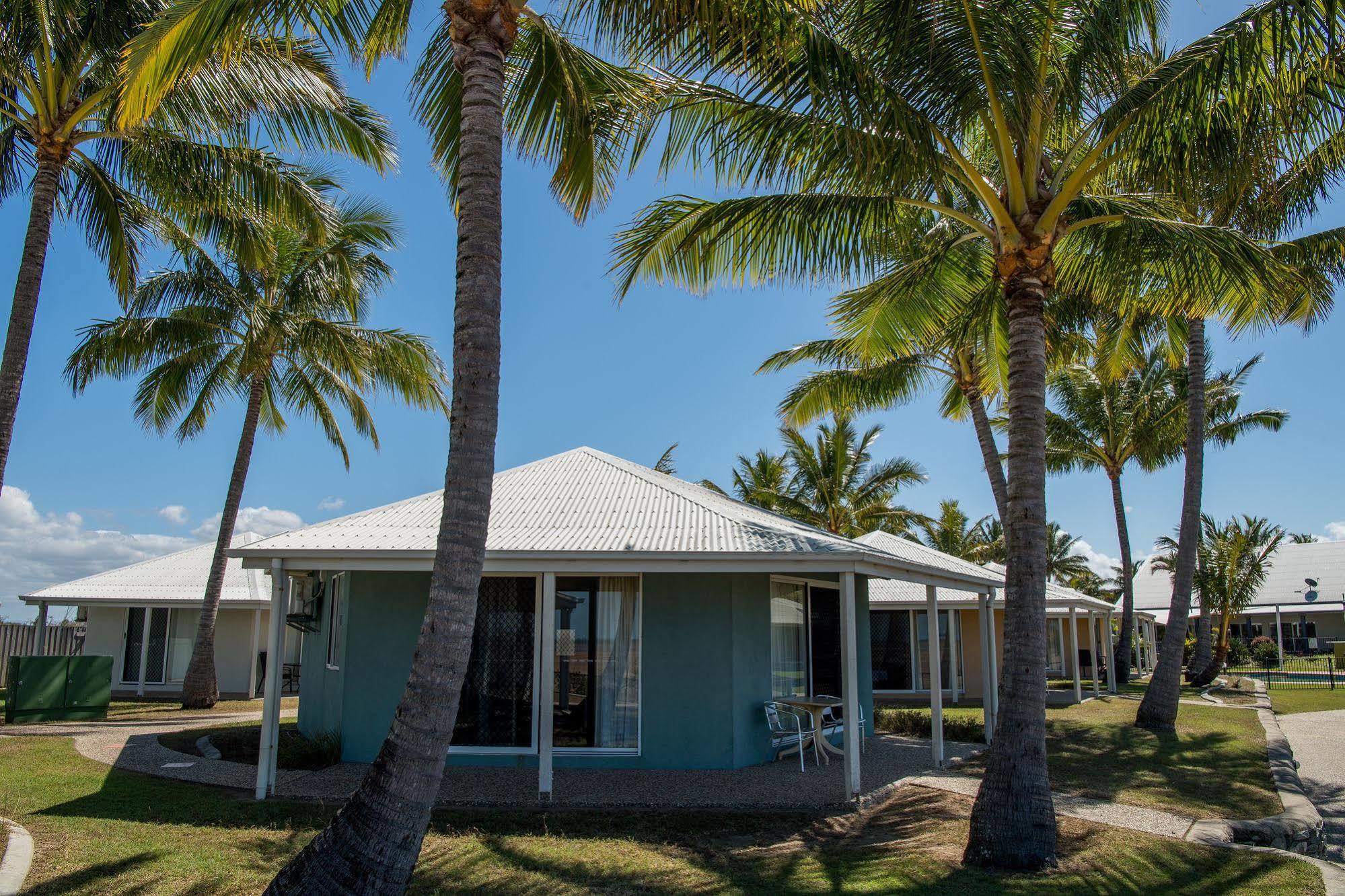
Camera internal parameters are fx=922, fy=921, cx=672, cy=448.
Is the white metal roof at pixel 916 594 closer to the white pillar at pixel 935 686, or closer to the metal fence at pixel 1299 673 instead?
the white pillar at pixel 935 686

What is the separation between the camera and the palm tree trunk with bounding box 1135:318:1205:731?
15.6 meters

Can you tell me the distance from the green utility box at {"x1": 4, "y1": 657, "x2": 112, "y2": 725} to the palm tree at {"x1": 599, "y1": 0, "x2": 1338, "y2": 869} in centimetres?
1460

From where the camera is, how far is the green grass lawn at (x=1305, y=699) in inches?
844

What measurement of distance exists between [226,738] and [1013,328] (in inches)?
496

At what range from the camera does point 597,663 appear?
1164 centimetres

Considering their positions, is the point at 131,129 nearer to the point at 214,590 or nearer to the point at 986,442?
the point at 214,590

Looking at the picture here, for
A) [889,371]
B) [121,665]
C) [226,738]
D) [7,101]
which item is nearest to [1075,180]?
[889,371]

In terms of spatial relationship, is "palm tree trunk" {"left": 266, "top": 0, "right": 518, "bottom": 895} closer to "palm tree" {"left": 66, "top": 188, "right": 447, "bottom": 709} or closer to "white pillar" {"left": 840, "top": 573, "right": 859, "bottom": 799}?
"white pillar" {"left": 840, "top": 573, "right": 859, "bottom": 799}

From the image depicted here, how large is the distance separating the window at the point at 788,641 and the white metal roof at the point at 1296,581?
32.4 metres

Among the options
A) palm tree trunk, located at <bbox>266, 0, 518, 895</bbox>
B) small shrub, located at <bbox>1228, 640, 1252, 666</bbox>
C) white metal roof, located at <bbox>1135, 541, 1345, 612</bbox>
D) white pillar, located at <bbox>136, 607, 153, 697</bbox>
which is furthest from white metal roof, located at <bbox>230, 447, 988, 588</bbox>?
white metal roof, located at <bbox>1135, 541, 1345, 612</bbox>

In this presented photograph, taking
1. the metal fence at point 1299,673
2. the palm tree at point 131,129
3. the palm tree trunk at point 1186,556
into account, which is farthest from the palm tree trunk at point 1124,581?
the palm tree at point 131,129

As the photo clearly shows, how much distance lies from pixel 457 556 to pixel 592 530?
5349mm

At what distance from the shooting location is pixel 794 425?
19266 mm

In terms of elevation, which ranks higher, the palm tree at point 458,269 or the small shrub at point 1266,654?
the palm tree at point 458,269
